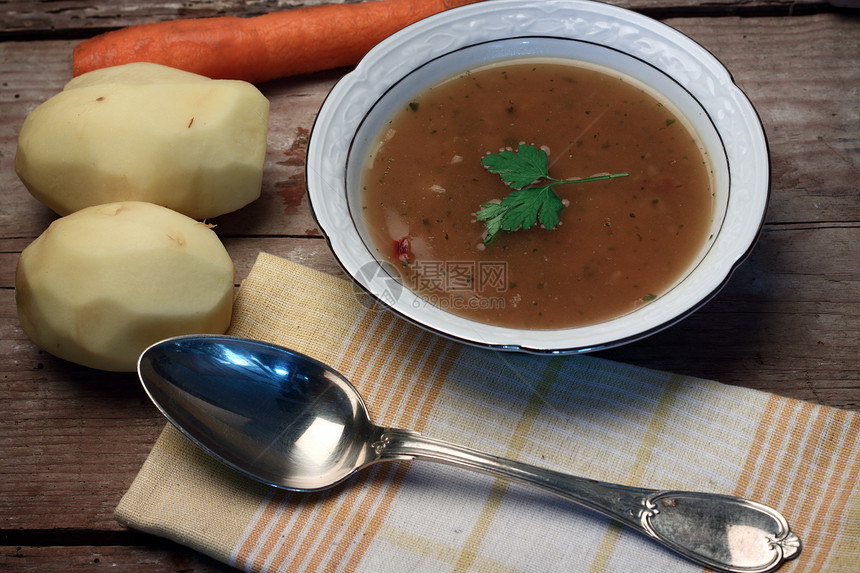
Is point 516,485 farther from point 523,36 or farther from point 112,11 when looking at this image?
point 112,11

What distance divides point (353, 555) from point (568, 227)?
922 mm

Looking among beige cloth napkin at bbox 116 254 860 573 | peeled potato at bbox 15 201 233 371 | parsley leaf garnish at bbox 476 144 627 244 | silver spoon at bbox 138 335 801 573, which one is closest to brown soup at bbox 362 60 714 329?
parsley leaf garnish at bbox 476 144 627 244

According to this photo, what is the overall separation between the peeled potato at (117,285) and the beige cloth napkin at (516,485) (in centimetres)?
25

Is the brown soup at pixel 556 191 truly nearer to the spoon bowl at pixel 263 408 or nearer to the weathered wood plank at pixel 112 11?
the spoon bowl at pixel 263 408

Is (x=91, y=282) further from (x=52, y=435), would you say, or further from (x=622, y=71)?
(x=622, y=71)

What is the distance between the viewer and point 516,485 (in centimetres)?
162

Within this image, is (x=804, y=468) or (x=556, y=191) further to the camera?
(x=556, y=191)

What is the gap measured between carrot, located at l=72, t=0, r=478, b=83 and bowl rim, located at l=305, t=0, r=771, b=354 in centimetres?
53

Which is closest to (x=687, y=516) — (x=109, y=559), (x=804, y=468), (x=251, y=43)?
(x=804, y=468)

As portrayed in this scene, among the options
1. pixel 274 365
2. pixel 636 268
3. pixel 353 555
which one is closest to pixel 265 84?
pixel 274 365

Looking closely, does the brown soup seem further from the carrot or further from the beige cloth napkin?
the carrot

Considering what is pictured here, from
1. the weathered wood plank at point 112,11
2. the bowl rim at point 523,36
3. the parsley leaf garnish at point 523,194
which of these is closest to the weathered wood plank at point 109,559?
the bowl rim at point 523,36

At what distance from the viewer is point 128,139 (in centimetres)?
183

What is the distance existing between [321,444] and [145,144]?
888mm
